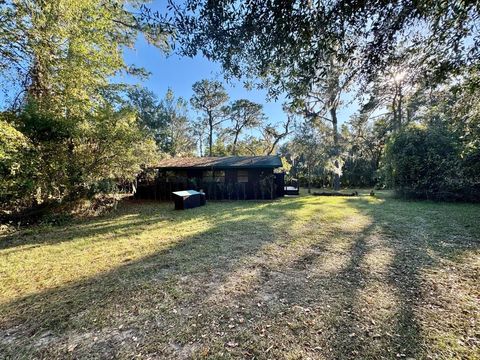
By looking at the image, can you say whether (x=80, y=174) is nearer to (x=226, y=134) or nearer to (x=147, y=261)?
(x=147, y=261)

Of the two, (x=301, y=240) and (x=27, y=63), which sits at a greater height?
(x=27, y=63)

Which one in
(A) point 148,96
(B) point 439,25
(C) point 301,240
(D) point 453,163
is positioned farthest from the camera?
(A) point 148,96

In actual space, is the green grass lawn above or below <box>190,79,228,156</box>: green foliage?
below

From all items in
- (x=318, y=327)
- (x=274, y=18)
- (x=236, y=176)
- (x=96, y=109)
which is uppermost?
(x=96, y=109)

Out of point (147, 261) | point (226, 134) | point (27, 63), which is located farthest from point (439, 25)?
point (226, 134)

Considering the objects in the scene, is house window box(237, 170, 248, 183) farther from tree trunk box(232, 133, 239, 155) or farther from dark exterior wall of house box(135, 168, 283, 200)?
tree trunk box(232, 133, 239, 155)

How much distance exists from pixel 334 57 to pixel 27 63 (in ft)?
31.9

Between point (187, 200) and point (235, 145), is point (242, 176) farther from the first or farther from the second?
point (235, 145)

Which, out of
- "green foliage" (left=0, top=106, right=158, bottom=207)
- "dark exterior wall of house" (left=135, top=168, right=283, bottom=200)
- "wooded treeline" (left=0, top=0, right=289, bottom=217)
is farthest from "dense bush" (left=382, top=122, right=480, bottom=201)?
"green foliage" (left=0, top=106, right=158, bottom=207)

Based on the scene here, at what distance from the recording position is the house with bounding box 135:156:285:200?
13.7 m

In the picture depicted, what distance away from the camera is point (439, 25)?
113 inches

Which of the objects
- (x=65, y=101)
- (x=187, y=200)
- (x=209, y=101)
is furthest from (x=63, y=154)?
(x=209, y=101)

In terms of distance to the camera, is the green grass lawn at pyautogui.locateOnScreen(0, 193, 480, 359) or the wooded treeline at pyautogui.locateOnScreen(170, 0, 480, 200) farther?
the wooded treeline at pyautogui.locateOnScreen(170, 0, 480, 200)

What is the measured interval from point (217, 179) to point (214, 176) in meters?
0.29
